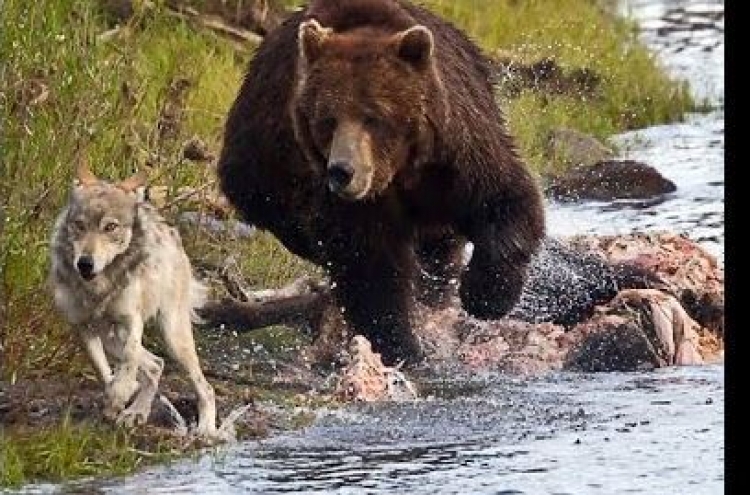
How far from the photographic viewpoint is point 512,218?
24.5 feet

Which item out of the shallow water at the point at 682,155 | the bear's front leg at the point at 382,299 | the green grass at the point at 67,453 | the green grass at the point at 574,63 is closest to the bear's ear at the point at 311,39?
the bear's front leg at the point at 382,299

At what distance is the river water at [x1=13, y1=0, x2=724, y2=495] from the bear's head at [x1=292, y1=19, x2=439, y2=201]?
75cm

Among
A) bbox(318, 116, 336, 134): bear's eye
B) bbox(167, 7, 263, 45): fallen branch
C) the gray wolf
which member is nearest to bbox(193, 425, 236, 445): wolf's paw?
→ the gray wolf

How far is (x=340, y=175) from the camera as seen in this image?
271 inches

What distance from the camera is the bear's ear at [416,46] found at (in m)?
7.02

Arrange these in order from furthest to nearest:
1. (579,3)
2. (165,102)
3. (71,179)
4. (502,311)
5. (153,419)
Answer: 1. (579,3)
2. (165,102)
3. (502,311)
4. (71,179)
5. (153,419)

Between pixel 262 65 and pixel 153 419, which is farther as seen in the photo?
pixel 262 65

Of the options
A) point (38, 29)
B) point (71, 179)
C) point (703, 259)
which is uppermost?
point (38, 29)

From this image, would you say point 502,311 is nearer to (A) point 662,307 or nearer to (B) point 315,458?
(A) point 662,307

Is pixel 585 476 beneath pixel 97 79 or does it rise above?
beneath

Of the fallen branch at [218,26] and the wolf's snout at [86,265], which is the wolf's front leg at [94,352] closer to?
the wolf's snout at [86,265]

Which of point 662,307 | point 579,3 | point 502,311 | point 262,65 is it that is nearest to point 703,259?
point 662,307

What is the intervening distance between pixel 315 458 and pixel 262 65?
1.99m

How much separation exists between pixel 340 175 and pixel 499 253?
805mm
